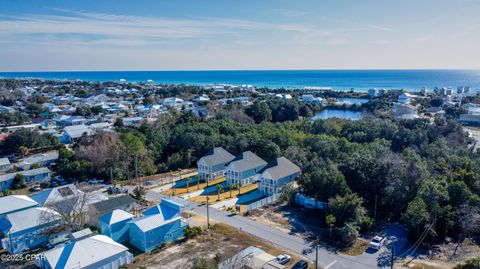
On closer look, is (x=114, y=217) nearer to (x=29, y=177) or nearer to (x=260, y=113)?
(x=29, y=177)

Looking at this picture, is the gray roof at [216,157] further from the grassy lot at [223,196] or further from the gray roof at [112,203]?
the gray roof at [112,203]

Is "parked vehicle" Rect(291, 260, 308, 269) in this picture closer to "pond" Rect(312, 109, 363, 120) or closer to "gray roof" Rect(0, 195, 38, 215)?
"gray roof" Rect(0, 195, 38, 215)

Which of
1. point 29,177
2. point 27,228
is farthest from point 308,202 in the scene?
point 29,177

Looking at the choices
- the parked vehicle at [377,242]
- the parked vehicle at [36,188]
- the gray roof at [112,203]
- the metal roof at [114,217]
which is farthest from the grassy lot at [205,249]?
the parked vehicle at [36,188]

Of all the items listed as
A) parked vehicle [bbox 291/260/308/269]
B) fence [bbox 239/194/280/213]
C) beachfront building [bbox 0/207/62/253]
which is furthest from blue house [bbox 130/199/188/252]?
parked vehicle [bbox 291/260/308/269]

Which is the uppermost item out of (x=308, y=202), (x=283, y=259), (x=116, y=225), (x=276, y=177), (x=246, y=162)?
(x=246, y=162)

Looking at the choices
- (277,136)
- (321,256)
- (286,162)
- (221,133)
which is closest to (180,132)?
(221,133)
